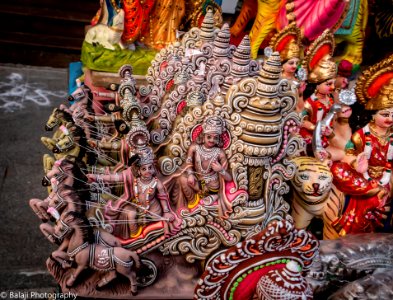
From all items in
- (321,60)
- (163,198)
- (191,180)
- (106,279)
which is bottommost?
(106,279)

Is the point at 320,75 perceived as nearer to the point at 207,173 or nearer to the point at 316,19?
the point at 207,173

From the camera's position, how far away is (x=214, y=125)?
91.2 inches

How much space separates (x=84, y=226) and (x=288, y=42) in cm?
229

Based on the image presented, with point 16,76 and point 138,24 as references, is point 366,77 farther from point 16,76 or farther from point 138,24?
point 16,76

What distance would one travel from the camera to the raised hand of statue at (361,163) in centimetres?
287

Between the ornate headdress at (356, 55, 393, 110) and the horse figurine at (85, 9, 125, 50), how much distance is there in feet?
8.71

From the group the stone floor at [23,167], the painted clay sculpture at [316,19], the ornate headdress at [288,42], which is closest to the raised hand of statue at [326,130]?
the ornate headdress at [288,42]

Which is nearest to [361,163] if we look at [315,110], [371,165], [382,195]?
[371,165]

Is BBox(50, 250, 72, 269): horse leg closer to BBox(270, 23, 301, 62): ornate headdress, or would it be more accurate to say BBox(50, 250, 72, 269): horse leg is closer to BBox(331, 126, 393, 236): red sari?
BBox(331, 126, 393, 236): red sari

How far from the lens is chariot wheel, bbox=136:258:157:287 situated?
2400 millimetres

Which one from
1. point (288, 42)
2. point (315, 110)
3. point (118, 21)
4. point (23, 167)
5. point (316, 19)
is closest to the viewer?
point (315, 110)

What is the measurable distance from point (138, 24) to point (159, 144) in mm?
2373

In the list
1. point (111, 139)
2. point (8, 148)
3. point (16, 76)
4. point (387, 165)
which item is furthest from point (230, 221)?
point (16, 76)

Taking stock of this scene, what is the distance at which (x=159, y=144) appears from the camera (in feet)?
9.34
